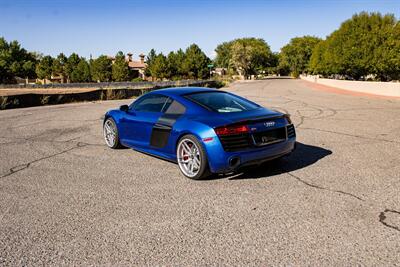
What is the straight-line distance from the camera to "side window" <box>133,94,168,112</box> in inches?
226

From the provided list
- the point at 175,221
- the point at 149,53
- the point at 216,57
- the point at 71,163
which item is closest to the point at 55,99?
the point at 71,163

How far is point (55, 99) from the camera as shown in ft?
62.4

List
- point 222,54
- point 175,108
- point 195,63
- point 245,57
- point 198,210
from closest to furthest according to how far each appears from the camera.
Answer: point 198,210 < point 175,108 < point 195,63 < point 245,57 < point 222,54

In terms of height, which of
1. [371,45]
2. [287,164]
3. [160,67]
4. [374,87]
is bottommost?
[287,164]

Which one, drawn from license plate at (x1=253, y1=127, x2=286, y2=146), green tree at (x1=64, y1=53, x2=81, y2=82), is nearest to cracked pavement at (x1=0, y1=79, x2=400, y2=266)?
license plate at (x1=253, y1=127, x2=286, y2=146)

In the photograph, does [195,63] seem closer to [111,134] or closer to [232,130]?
[111,134]

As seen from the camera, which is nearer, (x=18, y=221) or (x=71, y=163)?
(x=18, y=221)

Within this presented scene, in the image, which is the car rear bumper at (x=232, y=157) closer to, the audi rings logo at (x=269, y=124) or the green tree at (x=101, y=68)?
the audi rings logo at (x=269, y=124)

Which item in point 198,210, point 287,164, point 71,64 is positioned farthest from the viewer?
point 71,64

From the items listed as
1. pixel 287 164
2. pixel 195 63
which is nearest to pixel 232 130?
pixel 287 164

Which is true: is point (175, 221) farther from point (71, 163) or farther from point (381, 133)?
point (381, 133)

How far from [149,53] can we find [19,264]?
9143 centimetres

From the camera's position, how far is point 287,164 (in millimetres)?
5660

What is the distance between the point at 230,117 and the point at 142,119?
1.77m
